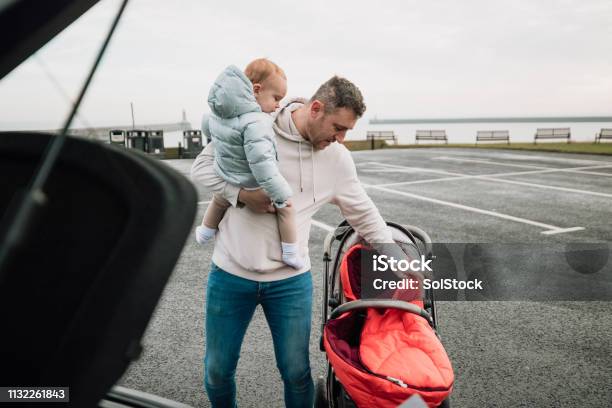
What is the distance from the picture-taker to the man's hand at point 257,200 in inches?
77.6

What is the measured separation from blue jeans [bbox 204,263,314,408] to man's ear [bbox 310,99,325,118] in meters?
0.74

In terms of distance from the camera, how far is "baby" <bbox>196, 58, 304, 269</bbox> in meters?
1.96

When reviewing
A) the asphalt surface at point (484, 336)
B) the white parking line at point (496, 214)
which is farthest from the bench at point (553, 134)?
the asphalt surface at point (484, 336)

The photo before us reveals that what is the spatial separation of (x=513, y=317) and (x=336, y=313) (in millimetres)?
2772

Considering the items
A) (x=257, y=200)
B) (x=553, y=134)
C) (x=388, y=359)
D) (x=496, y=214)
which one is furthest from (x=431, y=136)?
(x=388, y=359)

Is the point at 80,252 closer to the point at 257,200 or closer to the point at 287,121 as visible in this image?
the point at 257,200

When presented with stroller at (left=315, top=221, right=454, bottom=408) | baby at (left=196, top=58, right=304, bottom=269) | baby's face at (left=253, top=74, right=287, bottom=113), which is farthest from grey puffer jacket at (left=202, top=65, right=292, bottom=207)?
stroller at (left=315, top=221, right=454, bottom=408)

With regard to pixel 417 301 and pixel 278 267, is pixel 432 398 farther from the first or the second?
pixel 278 267

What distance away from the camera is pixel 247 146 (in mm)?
1984

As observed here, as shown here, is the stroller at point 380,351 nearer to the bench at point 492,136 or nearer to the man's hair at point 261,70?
the man's hair at point 261,70

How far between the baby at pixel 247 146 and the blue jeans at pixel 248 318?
161mm

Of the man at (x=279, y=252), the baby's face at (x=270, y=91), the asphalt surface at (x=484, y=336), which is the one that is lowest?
the asphalt surface at (x=484, y=336)

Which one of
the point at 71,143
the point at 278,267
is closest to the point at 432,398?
the point at 278,267

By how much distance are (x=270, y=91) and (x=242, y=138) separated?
0.47 meters
